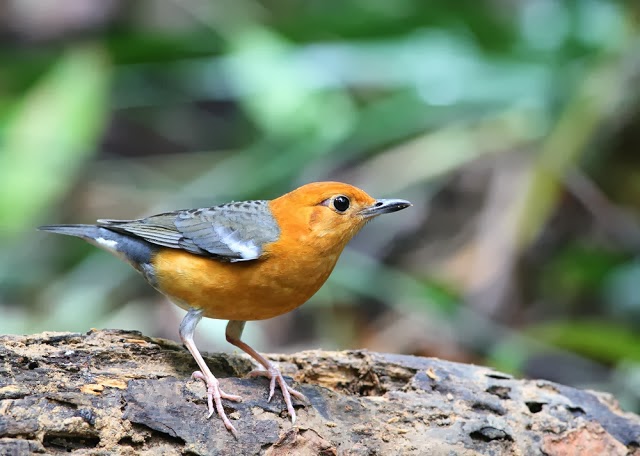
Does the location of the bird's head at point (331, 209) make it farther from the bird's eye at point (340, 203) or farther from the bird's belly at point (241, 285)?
the bird's belly at point (241, 285)

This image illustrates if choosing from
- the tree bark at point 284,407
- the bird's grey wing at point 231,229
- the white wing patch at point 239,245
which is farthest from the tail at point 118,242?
the tree bark at point 284,407

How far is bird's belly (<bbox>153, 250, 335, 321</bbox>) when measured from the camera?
4203 mm

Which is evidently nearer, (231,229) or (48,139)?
(231,229)

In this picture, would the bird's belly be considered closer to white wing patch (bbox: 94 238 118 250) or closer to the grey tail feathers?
white wing patch (bbox: 94 238 118 250)

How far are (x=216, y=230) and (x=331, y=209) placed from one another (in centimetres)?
65

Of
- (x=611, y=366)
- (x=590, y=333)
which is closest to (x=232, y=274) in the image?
(x=590, y=333)

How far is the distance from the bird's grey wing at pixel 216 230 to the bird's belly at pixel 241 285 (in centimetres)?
7

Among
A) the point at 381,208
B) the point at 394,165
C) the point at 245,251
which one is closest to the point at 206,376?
the point at 245,251

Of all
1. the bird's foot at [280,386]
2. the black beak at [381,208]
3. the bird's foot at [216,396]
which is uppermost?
the black beak at [381,208]

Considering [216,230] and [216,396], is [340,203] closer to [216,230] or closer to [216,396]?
[216,230]

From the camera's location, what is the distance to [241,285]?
13.8ft

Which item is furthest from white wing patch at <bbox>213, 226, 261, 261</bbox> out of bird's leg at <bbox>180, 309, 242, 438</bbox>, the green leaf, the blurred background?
the green leaf

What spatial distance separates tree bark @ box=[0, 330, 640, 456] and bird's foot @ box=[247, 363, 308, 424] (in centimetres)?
4

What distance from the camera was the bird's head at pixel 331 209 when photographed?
14.5 ft
